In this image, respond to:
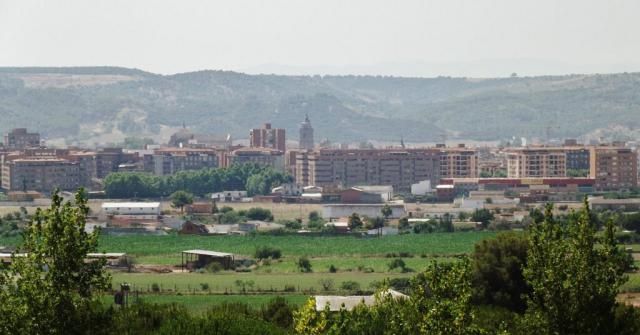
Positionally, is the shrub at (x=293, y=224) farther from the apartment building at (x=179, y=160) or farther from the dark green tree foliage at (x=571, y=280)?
the apartment building at (x=179, y=160)

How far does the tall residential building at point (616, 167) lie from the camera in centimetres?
11562

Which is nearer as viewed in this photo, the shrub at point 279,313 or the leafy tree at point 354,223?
the shrub at point 279,313

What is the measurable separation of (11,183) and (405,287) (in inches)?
2927

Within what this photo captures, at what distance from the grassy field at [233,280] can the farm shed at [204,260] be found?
6.81 ft

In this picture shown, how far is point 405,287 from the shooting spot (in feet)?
148

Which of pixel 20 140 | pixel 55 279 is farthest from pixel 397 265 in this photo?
pixel 20 140

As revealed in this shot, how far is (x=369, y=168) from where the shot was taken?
128125 millimetres

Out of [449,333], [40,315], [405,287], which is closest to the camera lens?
[449,333]

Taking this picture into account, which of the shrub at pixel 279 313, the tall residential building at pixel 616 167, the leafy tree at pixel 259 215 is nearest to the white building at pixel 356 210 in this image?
the leafy tree at pixel 259 215

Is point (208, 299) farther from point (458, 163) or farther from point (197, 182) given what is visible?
point (458, 163)

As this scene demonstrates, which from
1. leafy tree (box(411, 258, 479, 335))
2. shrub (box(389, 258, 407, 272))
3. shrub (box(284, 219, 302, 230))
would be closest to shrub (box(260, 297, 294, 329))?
leafy tree (box(411, 258, 479, 335))

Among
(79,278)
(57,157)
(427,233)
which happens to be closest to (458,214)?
(427,233)

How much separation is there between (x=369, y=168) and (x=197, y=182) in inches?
683

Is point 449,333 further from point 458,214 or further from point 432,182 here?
point 432,182
